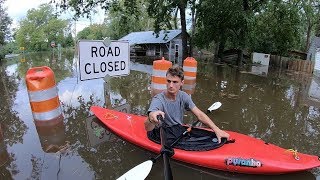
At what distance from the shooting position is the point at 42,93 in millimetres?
5594

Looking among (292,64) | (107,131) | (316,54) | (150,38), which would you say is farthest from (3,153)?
(150,38)

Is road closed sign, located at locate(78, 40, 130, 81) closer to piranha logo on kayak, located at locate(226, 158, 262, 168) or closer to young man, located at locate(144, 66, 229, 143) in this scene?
young man, located at locate(144, 66, 229, 143)

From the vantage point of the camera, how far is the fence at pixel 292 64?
23256 millimetres

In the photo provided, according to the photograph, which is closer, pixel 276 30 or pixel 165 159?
pixel 165 159

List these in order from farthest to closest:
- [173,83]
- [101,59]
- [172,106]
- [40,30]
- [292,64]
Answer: [40,30] → [292,64] → [101,59] → [172,106] → [173,83]

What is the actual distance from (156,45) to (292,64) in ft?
65.4

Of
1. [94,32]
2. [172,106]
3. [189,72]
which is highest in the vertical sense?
[94,32]

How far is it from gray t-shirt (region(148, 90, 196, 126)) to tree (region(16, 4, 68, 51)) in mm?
77873

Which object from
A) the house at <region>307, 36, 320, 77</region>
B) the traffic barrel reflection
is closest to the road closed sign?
the traffic barrel reflection

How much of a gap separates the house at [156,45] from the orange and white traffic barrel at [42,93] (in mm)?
31321

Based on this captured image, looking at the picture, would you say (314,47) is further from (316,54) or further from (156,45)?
(156,45)

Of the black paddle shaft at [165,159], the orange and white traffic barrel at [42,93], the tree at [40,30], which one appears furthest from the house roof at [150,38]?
the tree at [40,30]

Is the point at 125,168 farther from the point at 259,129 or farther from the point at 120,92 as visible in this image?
the point at 120,92

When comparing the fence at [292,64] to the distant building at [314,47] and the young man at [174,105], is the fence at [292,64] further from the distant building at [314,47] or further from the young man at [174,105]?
the young man at [174,105]
